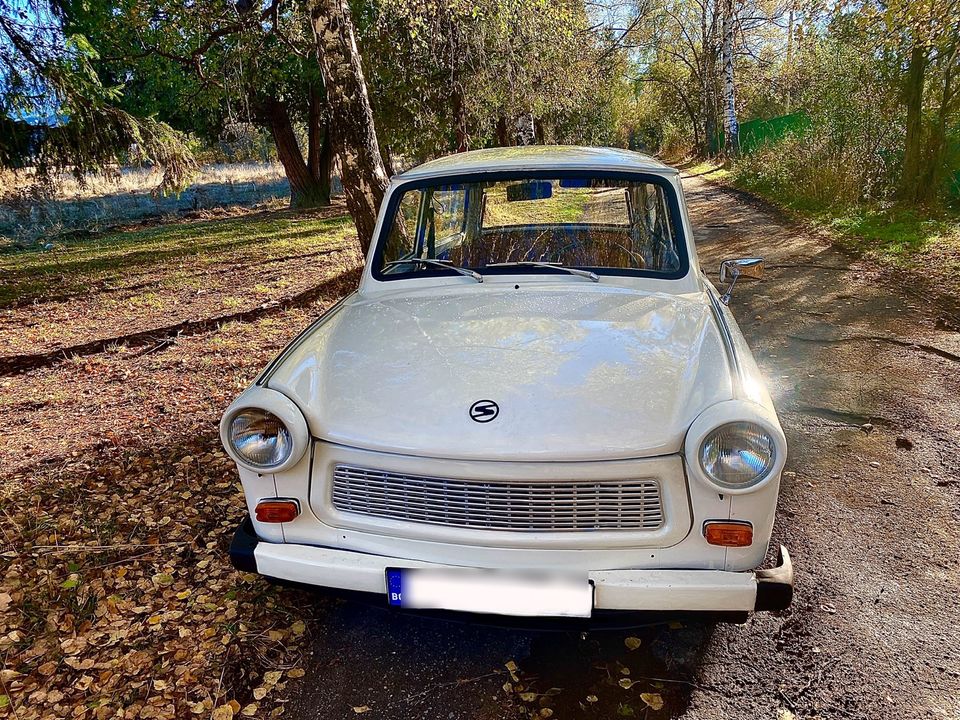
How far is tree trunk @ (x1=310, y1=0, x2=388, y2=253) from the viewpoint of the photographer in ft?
22.4

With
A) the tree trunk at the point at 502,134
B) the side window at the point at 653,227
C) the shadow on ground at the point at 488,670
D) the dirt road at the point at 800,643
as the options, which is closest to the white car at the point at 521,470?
the shadow on ground at the point at 488,670

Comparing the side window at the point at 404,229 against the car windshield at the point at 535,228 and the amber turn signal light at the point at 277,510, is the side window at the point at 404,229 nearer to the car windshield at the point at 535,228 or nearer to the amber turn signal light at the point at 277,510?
the car windshield at the point at 535,228

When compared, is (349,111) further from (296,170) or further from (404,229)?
(296,170)

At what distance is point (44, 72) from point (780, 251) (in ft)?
29.9

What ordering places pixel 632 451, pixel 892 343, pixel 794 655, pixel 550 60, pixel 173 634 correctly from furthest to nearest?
pixel 550 60 < pixel 892 343 < pixel 173 634 < pixel 794 655 < pixel 632 451

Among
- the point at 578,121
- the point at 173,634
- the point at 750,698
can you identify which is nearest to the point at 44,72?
the point at 173,634

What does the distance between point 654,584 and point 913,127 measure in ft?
36.3

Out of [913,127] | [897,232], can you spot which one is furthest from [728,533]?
[913,127]

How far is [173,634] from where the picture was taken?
→ 2.49 meters

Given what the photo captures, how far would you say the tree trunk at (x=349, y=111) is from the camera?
22.4ft

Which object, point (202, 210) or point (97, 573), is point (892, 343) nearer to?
point (97, 573)

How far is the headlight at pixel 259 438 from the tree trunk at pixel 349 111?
5.08 metres

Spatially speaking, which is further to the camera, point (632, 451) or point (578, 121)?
point (578, 121)

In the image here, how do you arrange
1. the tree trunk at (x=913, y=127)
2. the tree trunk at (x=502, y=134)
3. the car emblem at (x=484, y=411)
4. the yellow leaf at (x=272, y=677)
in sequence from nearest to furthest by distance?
1. the car emblem at (x=484, y=411)
2. the yellow leaf at (x=272, y=677)
3. the tree trunk at (x=913, y=127)
4. the tree trunk at (x=502, y=134)
